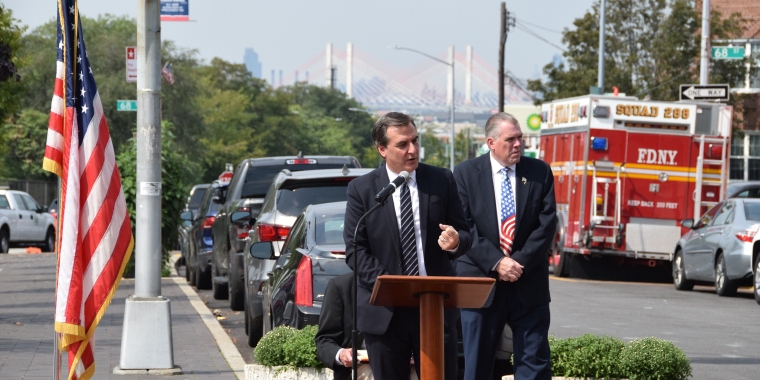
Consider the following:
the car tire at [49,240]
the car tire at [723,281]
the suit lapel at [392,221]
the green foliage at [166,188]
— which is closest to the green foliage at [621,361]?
the suit lapel at [392,221]

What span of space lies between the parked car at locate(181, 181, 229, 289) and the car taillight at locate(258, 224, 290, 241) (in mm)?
5817

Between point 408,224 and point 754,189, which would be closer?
point 408,224

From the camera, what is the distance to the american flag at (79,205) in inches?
325

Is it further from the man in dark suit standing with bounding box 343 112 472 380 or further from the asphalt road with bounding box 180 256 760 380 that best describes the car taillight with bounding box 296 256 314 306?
the man in dark suit standing with bounding box 343 112 472 380

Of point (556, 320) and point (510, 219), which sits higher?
point (510, 219)

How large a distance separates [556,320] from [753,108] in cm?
2612

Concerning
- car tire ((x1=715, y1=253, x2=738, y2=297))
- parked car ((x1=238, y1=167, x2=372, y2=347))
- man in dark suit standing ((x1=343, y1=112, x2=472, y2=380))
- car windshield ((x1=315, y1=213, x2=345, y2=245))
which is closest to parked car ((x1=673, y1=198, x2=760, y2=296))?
car tire ((x1=715, y1=253, x2=738, y2=297))

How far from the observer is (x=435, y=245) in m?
5.99

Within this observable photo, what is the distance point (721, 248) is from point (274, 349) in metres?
12.3

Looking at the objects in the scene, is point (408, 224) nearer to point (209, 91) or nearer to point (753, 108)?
point (753, 108)

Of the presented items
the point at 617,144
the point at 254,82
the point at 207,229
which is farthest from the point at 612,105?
the point at 254,82

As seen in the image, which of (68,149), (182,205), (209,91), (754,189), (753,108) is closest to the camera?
(68,149)

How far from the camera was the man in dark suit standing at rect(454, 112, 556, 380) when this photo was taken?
23.6 ft

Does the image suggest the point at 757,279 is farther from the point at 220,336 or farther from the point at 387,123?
the point at 387,123
